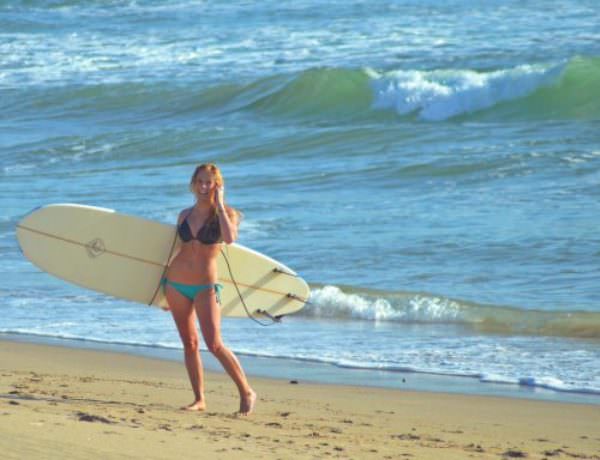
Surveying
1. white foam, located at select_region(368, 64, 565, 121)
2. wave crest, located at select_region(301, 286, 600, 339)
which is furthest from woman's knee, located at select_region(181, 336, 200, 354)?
white foam, located at select_region(368, 64, 565, 121)

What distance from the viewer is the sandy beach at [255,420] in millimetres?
5141

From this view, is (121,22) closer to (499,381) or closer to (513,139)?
(513,139)

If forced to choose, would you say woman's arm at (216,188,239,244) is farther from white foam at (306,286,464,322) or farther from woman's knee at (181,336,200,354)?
white foam at (306,286,464,322)

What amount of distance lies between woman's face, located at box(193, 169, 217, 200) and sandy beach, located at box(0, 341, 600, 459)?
98 cm

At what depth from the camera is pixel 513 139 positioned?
17.7 metres

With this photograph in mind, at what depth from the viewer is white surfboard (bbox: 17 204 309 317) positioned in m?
6.91

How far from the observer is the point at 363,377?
301 inches

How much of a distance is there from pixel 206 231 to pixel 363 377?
5.97ft

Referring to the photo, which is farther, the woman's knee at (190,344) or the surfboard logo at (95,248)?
the surfboard logo at (95,248)

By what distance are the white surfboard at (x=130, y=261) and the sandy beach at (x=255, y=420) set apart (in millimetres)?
483

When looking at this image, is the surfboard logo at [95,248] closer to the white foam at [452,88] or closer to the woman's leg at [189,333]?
the woman's leg at [189,333]

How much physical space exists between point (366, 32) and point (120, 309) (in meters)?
19.5

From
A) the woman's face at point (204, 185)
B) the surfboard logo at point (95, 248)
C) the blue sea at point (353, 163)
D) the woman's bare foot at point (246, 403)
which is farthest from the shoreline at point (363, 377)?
the woman's face at point (204, 185)

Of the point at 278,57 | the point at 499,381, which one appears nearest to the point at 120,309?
the point at 499,381
